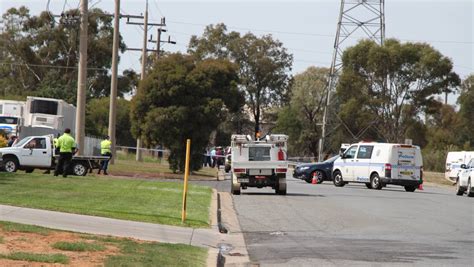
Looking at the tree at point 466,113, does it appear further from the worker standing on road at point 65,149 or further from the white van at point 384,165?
the worker standing on road at point 65,149

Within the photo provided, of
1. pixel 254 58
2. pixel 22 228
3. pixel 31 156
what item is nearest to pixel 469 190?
pixel 31 156

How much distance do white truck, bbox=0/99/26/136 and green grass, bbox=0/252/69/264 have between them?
3352 cm

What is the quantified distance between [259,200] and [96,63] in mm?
55798

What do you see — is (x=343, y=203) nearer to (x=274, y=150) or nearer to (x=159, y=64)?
(x=274, y=150)

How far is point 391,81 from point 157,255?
181 feet

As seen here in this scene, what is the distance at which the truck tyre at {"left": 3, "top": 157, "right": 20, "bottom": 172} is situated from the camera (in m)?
32.8

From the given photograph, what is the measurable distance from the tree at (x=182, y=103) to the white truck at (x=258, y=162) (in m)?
15.4

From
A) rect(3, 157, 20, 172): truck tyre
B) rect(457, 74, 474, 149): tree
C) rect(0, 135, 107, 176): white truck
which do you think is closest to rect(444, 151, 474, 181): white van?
rect(457, 74, 474, 149): tree

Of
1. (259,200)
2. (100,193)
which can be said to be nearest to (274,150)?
(259,200)

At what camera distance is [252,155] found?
30.2 meters

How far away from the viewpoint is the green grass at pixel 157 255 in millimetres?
11243

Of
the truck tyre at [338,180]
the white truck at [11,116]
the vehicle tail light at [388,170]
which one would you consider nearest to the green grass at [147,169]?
the white truck at [11,116]

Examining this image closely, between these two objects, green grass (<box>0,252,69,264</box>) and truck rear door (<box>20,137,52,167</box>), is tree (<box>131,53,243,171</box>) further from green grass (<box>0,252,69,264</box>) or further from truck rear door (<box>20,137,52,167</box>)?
green grass (<box>0,252,69,264</box>)

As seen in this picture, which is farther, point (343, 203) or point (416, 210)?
point (343, 203)
